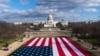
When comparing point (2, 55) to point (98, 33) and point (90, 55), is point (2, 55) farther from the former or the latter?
point (98, 33)

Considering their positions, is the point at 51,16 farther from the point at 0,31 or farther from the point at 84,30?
the point at 0,31

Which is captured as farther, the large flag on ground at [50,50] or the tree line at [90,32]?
the tree line at [90,32]

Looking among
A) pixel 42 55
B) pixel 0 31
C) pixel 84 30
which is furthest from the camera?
pixel 84 30

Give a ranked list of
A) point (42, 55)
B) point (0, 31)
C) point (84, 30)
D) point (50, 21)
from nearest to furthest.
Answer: point (42, 55)
point (0, 31)
point (84, 30)
point (50, 21)

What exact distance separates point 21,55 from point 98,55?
291 inches

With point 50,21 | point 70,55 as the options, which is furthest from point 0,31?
point 50,21

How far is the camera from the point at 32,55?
22.0m

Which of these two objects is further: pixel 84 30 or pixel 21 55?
pixel 84 30

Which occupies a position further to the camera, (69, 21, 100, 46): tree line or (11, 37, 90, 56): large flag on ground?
(69, 21, 100, 46): tree line

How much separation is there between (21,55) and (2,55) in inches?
74.5

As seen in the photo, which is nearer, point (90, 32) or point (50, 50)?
point (50, 50)

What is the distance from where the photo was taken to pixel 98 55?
2217cm

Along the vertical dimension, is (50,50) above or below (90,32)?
below

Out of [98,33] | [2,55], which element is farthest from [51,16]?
[2,55]
